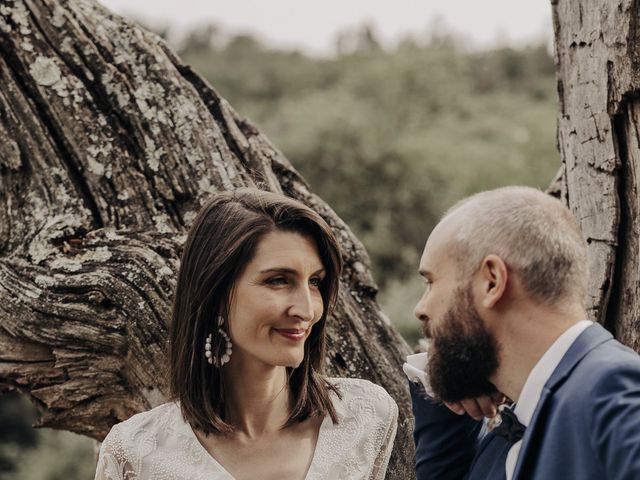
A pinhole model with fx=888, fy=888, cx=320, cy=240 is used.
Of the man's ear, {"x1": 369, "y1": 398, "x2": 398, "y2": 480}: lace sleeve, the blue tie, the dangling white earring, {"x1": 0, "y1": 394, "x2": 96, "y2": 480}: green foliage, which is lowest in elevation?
{"x1": 0, "y1": 394, "x2": 96, "y2": 480}: green foliage

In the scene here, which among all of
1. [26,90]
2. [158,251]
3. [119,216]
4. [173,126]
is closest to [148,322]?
[158,251]

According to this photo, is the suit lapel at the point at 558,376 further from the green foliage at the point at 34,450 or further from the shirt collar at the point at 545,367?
the green foliage at the point at 34,450

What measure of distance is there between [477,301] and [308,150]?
658 inches

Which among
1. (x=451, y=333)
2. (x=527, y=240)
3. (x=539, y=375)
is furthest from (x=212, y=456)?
(x=527, y=240)

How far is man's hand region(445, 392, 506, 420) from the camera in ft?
8.81

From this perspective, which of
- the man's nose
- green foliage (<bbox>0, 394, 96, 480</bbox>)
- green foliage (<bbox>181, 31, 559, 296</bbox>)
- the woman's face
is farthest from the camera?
green foliage (<bbox>181, 31, 559, 296</bbox>)

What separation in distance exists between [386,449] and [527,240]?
4.25 ft

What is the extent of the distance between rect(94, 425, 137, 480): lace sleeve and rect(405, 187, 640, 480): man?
122cm

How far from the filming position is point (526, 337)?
2.36m

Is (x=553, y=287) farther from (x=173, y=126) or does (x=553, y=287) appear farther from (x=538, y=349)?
(x=173, y=126)

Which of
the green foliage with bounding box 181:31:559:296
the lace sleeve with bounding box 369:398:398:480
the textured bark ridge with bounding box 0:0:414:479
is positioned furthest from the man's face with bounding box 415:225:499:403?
the green foliage with bounding box 181:31:559:296

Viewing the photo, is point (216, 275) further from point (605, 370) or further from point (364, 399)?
point (605, 370)


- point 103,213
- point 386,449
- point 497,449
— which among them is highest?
point 103,213

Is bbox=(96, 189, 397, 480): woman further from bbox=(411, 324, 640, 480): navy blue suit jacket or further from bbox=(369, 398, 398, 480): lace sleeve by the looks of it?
bbox=(411, 324, 640, 480): navy blue suit jacket
